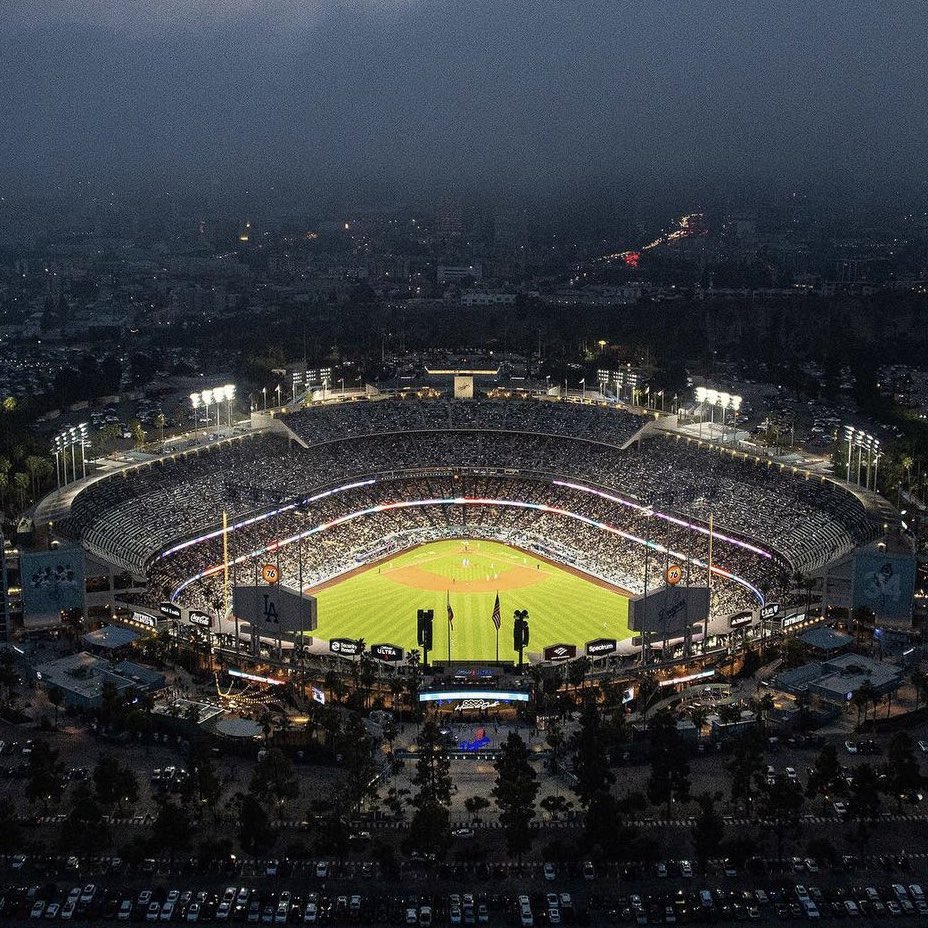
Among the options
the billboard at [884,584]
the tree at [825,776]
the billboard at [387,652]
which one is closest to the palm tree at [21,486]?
the billboard at [387,652]

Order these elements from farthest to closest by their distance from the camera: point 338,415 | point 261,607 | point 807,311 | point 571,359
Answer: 1. point 807,311
2. point 571,359
3. point 338,415
4. point 261,607

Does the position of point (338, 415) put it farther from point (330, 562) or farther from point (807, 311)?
point (807, 311)

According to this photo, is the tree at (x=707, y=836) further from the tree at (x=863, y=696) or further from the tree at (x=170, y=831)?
the tree at (x=170, y=831)

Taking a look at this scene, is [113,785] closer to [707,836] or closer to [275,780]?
[275,780]

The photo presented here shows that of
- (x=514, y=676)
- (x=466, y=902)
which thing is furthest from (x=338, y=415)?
(x=466, y=902)

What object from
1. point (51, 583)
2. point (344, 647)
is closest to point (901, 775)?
point (344, 647)

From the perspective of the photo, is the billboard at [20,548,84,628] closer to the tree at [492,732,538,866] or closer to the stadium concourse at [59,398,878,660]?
the stadium concourse at [59,398,878,660]
